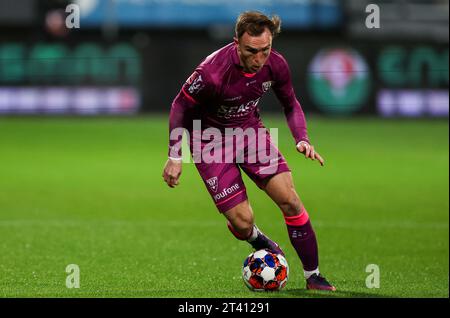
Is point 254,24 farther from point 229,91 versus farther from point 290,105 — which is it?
point 290,105

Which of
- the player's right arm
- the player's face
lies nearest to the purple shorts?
the player's right arm

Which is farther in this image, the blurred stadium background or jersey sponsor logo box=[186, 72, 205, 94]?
the blurred stadium background

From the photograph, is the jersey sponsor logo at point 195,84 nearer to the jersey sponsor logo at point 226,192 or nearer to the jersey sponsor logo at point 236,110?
the jersey sponsor logo at point 236,110

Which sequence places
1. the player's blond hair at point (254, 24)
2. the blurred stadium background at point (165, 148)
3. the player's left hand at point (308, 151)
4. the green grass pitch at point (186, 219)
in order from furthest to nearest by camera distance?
the blurred stadium background at point (165, 148)
the green grass pitch at point (186, 219)
the player's left hand at point (308, 151)
the player's blond hair at point (254, 24)

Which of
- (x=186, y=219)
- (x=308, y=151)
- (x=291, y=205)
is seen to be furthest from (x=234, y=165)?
(x=186, y=219)

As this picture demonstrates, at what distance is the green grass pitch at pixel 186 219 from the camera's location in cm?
744

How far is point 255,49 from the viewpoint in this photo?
21.6ft

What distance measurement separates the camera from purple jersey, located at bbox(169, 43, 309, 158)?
6828mm

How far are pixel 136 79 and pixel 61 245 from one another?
13.7 meters

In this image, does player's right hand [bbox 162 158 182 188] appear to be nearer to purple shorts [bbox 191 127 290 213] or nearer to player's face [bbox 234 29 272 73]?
purple shorts [bbox 191 127 290 213]

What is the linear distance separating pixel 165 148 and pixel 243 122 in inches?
414

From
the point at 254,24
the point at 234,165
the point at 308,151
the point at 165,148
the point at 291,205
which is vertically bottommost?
the point at 165,148

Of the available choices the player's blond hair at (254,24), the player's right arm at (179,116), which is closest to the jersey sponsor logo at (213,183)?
the player's right arm at (179,116)

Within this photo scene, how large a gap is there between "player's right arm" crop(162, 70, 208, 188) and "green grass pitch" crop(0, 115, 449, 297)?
831mm
